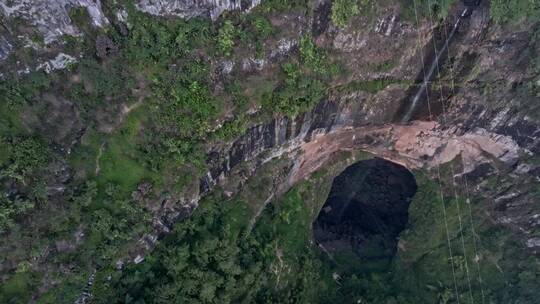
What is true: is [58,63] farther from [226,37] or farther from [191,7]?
[226,37]

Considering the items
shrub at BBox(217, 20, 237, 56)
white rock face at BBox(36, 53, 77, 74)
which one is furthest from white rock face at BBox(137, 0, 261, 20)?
white rock face at BBox(36, 53, 77, 74)

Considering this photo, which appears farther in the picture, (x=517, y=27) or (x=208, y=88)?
(x=517, y=27)

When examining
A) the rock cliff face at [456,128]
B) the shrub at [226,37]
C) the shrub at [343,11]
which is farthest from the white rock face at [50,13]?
the shrub at [343,11]

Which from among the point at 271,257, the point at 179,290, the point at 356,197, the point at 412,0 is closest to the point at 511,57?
the point at 412,0

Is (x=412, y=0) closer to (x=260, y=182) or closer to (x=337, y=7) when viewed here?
(x=337, y=7)

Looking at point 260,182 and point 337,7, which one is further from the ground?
point 337,7

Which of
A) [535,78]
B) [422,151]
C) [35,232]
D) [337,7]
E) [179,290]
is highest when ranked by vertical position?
[337,7]

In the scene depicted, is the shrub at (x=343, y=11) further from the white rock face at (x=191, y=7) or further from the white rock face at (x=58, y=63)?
the white rock face at (x=58, y=63)
